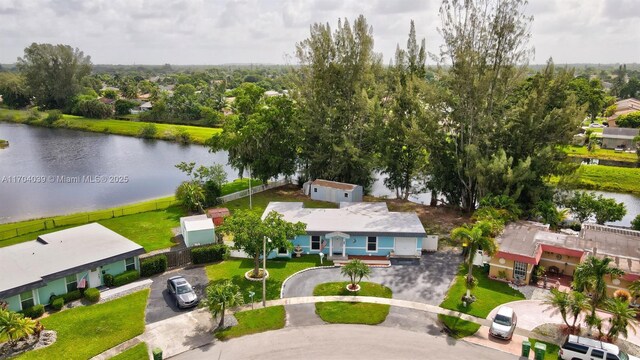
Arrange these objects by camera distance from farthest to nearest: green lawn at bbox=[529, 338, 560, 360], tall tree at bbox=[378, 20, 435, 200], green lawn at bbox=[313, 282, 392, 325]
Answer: tall tree at bbox=[378, 20, 435, 200] → green lawn at bbox=[313, 282, 392, 325] → green lawn at bbox=[529, 338, 560, 360]

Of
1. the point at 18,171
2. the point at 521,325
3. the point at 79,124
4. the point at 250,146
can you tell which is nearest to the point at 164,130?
the point at 79,124

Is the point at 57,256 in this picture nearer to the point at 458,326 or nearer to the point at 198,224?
the point at 198,224

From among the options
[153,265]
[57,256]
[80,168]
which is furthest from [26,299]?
[80,168]

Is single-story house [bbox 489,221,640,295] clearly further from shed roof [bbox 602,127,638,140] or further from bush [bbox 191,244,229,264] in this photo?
shed roof [bbox 602,127,638,140]

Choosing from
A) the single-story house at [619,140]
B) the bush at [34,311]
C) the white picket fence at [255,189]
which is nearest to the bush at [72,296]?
the bush at [34,311]

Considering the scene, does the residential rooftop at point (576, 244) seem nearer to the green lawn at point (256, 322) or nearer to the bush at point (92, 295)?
the green lawn at point (256, 322)

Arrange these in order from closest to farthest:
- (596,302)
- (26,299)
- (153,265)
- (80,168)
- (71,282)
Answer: (596,302) < (26,299) < (71,282) < (153,265) < (80,168)

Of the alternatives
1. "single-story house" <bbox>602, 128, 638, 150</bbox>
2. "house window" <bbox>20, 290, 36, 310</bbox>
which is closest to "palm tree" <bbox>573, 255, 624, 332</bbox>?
"house window" <bbox>20, 290, 36, 310</bbox>
